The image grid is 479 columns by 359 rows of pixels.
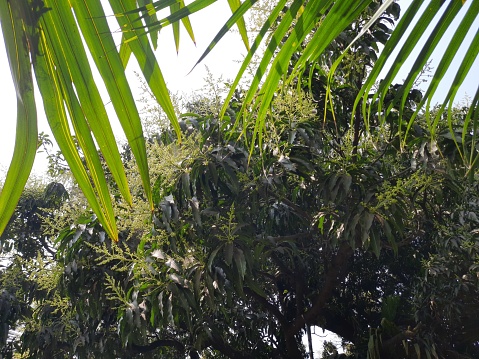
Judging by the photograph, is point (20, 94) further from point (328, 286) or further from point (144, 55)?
point (328, 286)

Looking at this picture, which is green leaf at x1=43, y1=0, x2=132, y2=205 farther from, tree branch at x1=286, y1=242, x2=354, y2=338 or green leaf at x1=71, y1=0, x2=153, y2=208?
tree branch at x1=286, y1=242, x2=354, y2=338

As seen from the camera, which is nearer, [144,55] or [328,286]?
[144,55]

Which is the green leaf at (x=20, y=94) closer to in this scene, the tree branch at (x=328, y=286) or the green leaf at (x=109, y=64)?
the green leaf at (x=109, y=64)

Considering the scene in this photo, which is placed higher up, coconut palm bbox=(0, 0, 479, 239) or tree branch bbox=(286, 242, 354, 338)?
tree branch bbox=(286, 242, 354, 338)

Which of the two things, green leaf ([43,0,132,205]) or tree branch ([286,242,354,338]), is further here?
tree branch ([286,242,354,338])

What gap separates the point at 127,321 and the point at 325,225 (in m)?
1.06

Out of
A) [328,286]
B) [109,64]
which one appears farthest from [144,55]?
[328,286]

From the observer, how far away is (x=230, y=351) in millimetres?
3414

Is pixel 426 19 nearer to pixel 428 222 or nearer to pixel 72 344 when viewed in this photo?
pixel 428 222

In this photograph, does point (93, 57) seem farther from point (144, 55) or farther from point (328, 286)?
point (328, 286)

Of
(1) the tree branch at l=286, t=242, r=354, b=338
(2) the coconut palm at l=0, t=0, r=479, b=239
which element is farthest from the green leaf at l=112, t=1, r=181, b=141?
(1) the tree branch at l=286, t=242, r=354, b=338

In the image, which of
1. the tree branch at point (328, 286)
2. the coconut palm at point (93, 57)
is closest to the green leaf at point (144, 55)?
the coconut palm at point (93, 57)

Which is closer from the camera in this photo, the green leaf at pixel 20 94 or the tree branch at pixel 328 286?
the green leaf at pixel 20 94

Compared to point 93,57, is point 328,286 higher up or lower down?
higher up
